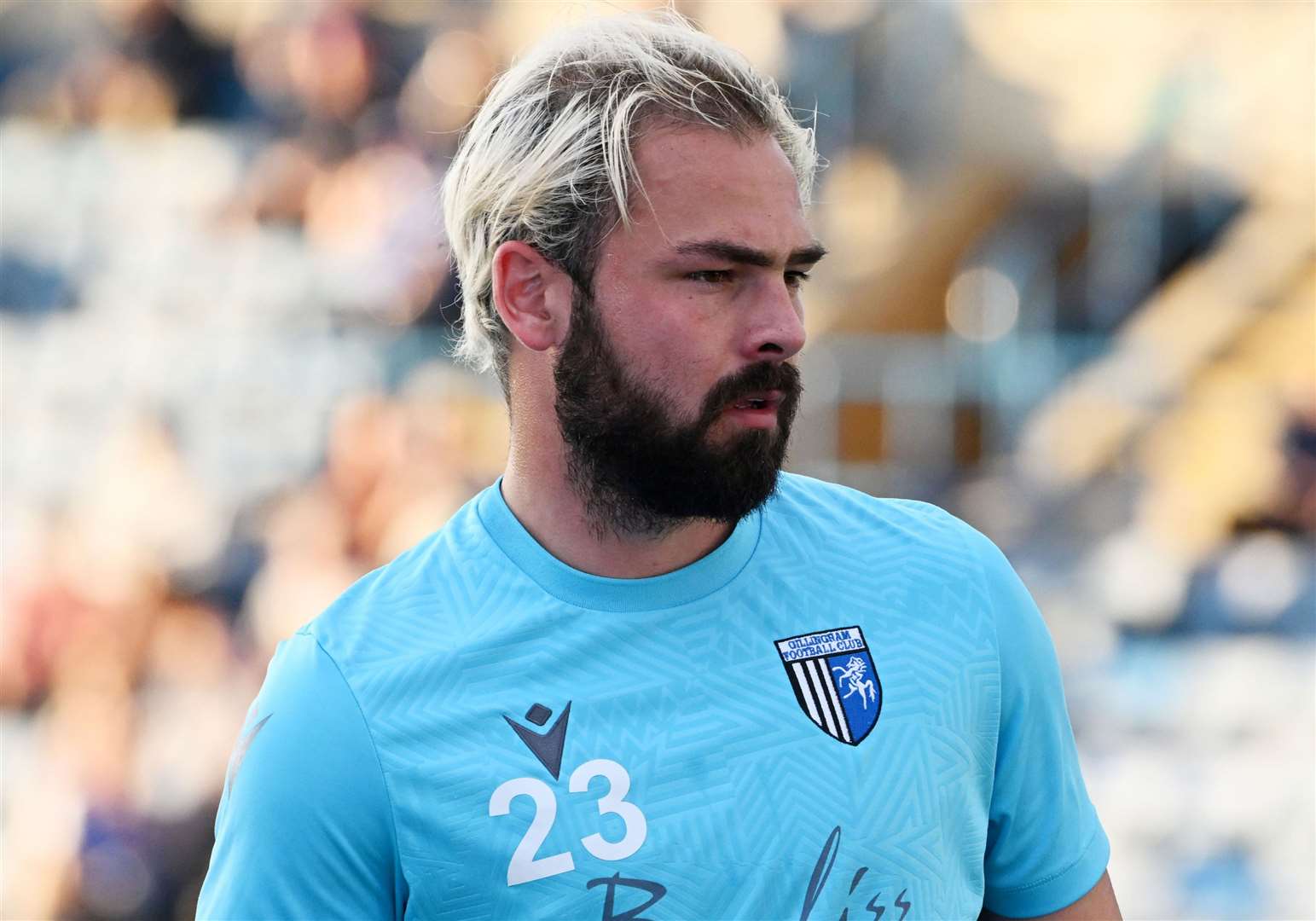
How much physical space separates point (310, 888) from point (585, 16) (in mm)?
1266

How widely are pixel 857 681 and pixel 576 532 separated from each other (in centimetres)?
39

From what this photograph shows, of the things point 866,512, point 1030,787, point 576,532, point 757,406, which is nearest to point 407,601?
point 576,532

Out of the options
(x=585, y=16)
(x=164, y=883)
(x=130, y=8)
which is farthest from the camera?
(x=130, y=8)

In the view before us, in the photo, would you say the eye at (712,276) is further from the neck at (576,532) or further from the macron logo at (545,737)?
the macron logo at (545,737)

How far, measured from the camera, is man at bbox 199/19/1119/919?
1.70m

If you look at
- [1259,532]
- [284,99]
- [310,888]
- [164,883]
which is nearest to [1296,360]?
[1259,532]

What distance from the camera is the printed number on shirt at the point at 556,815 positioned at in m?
1.68

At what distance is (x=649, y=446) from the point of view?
1863 millimetres

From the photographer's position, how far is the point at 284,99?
6586 millimetres

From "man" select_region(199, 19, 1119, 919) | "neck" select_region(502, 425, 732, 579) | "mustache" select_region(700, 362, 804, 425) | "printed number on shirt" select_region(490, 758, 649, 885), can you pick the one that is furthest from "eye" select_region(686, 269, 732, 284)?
"printed number on shirt" select_region(490, 758, 649, 885)

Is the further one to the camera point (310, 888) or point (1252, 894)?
point (1252, 894)

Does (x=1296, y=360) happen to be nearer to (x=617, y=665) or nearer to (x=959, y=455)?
(x=959, y=455)

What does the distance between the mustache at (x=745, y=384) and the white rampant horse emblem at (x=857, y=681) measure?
1.09 feet

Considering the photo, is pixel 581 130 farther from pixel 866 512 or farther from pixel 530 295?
pixel 866 512
